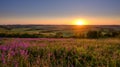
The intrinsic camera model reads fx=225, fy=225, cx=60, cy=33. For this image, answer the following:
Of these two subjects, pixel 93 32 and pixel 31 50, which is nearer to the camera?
pixel 31 50

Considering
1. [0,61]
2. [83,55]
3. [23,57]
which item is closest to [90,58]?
[83,55]

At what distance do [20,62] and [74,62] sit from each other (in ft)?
6.56

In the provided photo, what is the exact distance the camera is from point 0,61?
7477 mm

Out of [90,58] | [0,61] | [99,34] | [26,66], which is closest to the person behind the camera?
[26,66]

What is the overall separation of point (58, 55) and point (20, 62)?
238 centimetres

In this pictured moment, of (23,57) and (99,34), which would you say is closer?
(23,57)

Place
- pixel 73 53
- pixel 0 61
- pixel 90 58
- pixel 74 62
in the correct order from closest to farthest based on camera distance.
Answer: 1. pixel 0 61
2. pixel 74 62
3. pixel 90 58
4. pixel 73 53

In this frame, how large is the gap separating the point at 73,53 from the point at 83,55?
49 centimetres

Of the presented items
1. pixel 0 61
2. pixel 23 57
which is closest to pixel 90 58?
pixel 23 57

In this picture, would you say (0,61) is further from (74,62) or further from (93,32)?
(93,32)

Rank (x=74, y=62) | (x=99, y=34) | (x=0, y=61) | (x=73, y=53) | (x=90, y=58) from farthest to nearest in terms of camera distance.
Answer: (x=99, y=34), (x=73, y=53), (x=90, y=58), (x=74, y=62), (x=0, y=61)

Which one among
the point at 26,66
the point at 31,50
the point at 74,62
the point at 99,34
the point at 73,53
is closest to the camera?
the point at 26,66

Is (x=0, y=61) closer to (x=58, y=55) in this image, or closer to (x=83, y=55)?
(x=58, y=55)

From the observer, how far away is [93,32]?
169ft
